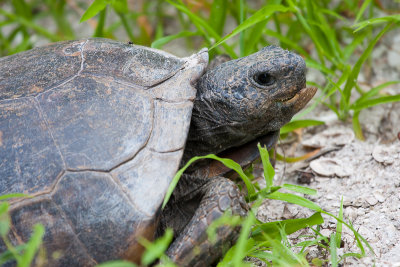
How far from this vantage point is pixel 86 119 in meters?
2.25

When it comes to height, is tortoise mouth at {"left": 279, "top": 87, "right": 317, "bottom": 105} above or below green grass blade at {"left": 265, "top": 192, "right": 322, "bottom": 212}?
above

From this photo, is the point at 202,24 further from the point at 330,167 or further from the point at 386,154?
the point at 386,154

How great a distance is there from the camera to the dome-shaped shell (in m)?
2.07

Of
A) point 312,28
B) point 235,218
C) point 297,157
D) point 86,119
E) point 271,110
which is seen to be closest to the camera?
point 235,218

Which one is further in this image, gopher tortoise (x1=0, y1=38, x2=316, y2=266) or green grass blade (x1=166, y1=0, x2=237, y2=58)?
green grass blade (x1=166, y1=0, x2=237, y2=58)

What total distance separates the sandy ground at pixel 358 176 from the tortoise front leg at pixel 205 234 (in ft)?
1.53

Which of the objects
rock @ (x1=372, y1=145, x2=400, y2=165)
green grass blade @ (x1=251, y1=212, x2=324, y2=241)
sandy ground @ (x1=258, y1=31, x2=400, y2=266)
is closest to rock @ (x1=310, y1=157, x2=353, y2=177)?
sandy ground @ (x1=258, y1=31, x2=400, y2=266)

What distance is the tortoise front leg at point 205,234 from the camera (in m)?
2.12

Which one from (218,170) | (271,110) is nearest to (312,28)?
(271,110)

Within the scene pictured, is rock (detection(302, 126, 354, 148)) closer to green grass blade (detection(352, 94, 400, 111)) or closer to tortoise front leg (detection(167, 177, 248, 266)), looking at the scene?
green grass blade (detection(352, 94, 400, 111))

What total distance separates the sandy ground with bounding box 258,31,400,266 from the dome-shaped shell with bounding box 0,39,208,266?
0.92 metres

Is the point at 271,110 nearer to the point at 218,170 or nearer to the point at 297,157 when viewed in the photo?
the point at 218,170

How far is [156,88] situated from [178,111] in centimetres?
19

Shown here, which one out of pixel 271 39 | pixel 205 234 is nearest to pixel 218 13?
pixel 271 39
